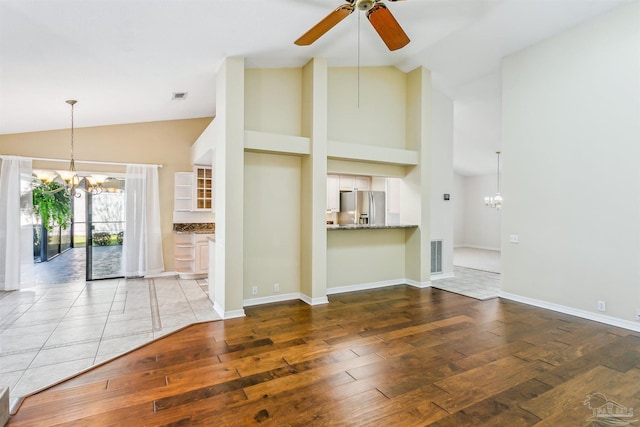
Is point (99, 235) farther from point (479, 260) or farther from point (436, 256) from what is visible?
point (479, 260)

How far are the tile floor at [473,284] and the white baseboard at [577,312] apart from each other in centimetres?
32

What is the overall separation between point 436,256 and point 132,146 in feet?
20.8

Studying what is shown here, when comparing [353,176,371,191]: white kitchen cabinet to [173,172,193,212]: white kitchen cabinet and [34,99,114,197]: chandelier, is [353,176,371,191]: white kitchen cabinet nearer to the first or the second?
[173,172,193,212]: white kitchen cabinet

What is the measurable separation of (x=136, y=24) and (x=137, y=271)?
4.80 m

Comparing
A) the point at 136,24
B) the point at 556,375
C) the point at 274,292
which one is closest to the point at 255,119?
the point at 136,24

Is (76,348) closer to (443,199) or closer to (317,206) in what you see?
(317,206)

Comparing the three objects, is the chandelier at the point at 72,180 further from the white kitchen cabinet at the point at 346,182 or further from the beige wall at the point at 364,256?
the white kitchen cabinet at the point at 346,182

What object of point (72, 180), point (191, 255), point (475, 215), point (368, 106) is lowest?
point (191, 255)

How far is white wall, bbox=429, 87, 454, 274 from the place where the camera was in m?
6.29

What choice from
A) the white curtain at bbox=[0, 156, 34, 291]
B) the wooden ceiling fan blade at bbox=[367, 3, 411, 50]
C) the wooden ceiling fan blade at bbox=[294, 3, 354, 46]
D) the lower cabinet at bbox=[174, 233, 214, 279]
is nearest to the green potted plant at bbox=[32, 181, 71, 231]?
the white curtain at bbox=[0, 156, 34, 291]

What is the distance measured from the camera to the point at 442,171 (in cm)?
638

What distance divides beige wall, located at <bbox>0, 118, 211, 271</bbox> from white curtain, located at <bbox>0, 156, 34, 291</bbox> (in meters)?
0.31

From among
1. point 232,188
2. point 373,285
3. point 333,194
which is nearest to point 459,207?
point 333,194

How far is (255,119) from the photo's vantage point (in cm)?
464
